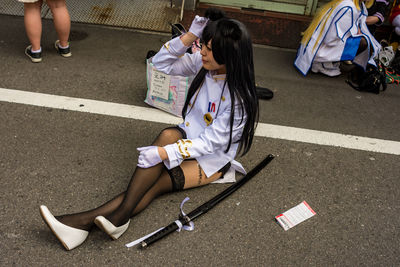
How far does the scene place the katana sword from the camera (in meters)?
2.15

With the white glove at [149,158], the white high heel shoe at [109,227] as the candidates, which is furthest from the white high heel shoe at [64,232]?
the white glove at [149,158]

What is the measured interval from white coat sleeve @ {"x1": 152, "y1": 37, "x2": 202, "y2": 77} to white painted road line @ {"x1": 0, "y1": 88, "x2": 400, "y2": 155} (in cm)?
80

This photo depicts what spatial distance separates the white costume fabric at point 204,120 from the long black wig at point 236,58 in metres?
0.06

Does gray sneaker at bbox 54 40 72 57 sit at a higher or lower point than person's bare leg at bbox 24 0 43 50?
lower

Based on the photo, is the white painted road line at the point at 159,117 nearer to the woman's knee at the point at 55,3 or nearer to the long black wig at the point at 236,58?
the woman's knee at the point at 55,3

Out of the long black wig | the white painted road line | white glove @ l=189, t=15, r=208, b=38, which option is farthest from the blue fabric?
white glove @ l=189, t=15, r=208, b=38

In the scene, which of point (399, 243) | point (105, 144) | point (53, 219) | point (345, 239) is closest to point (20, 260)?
point (53, 219)

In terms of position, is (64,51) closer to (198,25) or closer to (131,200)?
A: (198,25)

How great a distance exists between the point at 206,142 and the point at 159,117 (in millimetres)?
1216

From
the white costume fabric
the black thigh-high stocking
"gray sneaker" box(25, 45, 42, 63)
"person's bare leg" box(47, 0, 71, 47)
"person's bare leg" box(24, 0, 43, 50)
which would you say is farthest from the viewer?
"gray sneaker" box(25, 45, 42, 63)

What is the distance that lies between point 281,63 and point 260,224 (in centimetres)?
275

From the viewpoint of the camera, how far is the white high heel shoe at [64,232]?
1.96 meters

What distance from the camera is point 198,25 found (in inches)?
85.0

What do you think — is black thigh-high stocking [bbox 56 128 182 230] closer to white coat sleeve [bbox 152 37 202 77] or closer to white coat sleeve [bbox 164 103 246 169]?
white coat sleeve [bbox 164 103 246 169]
